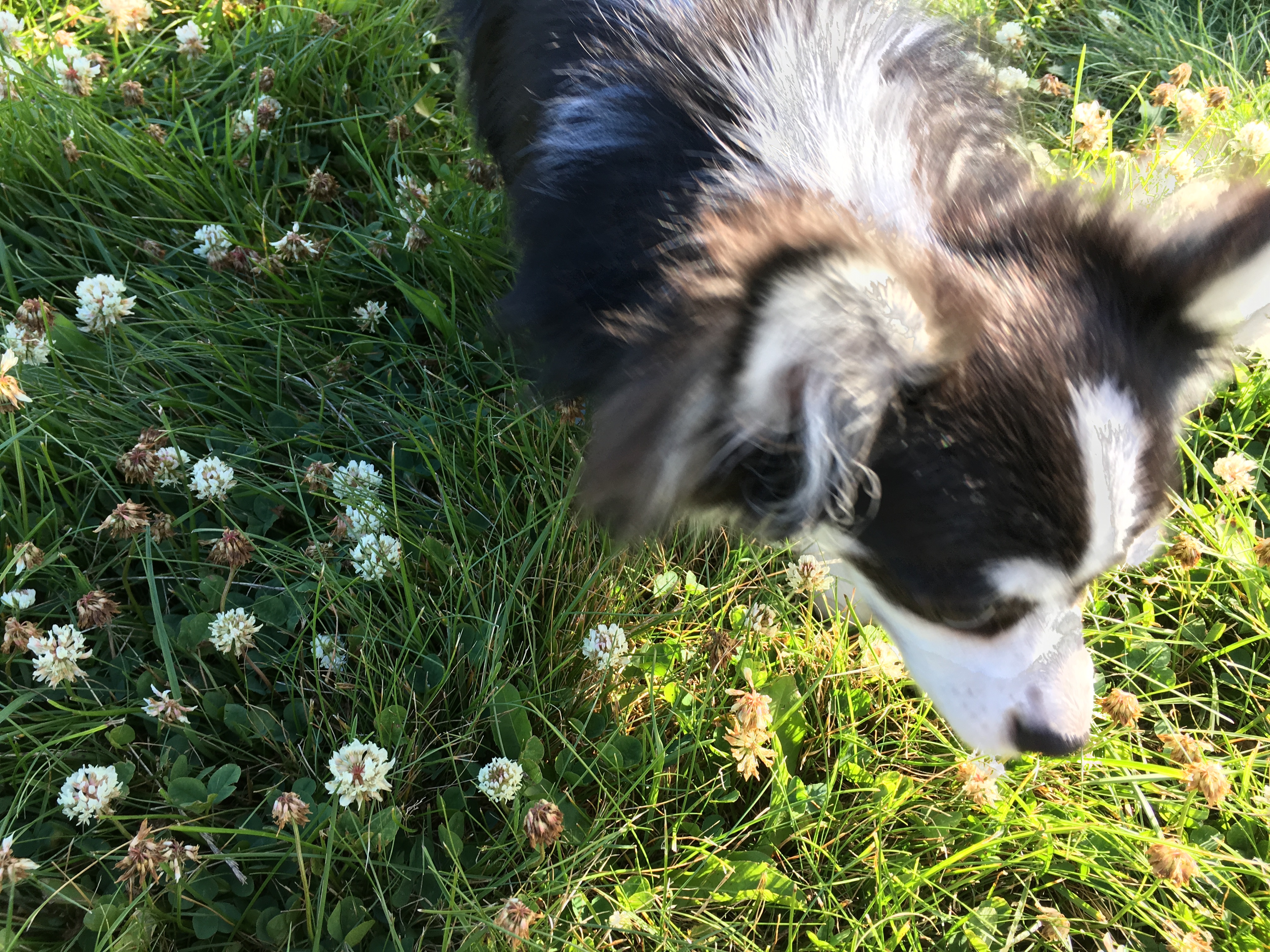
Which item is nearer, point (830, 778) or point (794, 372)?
point (794, 372)

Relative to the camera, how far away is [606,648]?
1.63m

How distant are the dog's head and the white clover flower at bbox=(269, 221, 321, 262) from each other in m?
1.23

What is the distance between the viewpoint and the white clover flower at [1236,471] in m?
1.95

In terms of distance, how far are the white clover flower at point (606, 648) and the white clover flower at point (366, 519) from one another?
1.53ft

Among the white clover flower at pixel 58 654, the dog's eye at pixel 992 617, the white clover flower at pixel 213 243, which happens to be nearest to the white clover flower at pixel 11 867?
the white clover flower at pixel 58 654

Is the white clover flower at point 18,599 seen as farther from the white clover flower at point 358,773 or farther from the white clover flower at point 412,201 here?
the white clover flower at point 412,201

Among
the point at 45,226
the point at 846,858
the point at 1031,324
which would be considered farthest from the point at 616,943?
the point at 45,226

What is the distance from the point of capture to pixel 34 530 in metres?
1.67

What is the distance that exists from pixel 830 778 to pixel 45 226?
2.31m

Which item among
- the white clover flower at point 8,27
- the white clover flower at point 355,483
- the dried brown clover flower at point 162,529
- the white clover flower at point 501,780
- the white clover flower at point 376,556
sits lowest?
the white clover flower at point 501,780

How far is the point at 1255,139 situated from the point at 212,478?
8.60 feet

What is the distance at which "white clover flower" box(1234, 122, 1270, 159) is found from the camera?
2.20m

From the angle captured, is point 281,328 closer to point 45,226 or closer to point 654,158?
point 45,226

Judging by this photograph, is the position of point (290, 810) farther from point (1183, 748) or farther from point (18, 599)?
point (1183, 748)
